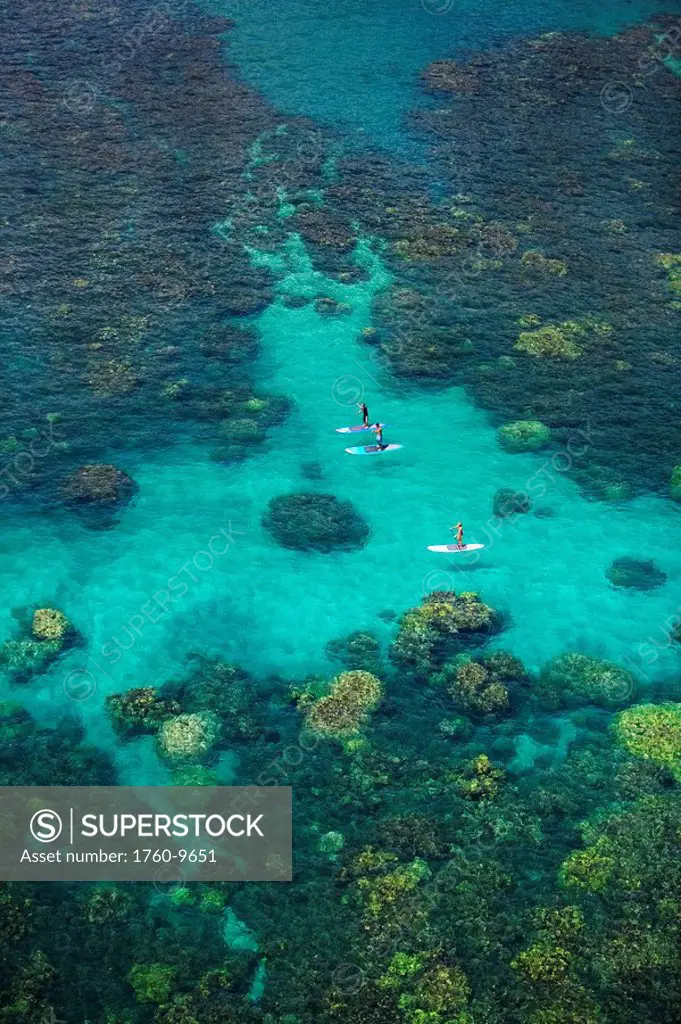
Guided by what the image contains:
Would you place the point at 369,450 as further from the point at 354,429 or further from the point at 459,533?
the point at 459,533

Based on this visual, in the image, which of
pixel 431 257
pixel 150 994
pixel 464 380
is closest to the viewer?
pixel 150 994

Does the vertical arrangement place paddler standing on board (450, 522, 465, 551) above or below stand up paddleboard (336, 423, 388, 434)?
below

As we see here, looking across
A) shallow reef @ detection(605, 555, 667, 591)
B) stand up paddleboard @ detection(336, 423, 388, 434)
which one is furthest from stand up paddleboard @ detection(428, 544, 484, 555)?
stand up paddleboard @ detection(336, 423, 388, 434)

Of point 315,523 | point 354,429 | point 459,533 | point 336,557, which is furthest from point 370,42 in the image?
point 336,557

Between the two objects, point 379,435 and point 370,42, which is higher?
point 370,42

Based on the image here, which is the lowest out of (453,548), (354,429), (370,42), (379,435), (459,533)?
(453,548)

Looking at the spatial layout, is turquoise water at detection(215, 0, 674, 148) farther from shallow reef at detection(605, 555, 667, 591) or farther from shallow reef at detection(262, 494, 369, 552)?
shallow reef at detection(605, 555, 667, 591)

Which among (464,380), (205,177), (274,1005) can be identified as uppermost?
(205,177)

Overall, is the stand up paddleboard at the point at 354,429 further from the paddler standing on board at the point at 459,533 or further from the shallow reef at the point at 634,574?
the shallow reef at the point at 634,574

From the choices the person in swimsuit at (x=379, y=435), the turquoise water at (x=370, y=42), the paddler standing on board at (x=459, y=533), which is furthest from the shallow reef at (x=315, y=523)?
the turquoise water at (x=370, y=42)

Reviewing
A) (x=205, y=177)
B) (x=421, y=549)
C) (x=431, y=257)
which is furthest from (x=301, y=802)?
(x=205, y=177)

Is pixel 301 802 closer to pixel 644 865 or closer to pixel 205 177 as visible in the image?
Result: pixel 644 865
